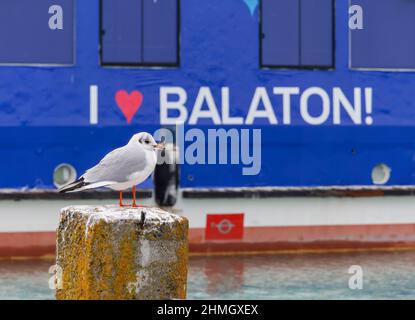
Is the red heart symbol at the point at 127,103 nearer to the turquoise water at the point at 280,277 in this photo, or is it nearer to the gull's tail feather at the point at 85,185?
the turquoise water at the point at 280,277

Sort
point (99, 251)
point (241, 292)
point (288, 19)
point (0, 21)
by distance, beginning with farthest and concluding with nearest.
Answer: point (288, 19), point (0, 21), point (241, 292), point (99, 251)

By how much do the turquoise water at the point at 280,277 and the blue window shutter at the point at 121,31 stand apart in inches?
80.8

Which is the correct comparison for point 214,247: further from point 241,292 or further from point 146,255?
point 146,255

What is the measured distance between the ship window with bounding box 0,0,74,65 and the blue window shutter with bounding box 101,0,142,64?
0.33m

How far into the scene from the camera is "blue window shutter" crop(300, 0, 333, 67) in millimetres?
9391

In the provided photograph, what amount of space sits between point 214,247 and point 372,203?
5.50 ft

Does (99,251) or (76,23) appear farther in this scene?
(76,23)

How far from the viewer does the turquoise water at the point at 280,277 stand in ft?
24.8

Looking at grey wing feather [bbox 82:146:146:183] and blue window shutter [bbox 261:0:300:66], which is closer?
grey wing feather [bbox 82:146:146:183]

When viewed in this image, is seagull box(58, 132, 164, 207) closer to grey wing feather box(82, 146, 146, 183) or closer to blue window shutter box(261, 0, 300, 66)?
grey wing feather box(82, 146, 146, 183)

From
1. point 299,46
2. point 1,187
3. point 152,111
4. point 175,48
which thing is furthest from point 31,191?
point 299,46

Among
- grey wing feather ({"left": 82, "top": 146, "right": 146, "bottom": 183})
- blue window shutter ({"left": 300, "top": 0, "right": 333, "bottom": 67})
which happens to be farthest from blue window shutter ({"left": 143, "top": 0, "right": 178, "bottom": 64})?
grey wing feather ({"left": 82, "top": 146, "right": 146, "bottom": 183})

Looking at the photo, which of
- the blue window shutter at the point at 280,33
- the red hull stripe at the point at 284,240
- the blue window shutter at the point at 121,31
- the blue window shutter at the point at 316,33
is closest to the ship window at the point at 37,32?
the blue window shutter at the point at 121,31

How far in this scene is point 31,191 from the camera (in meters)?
8.80
